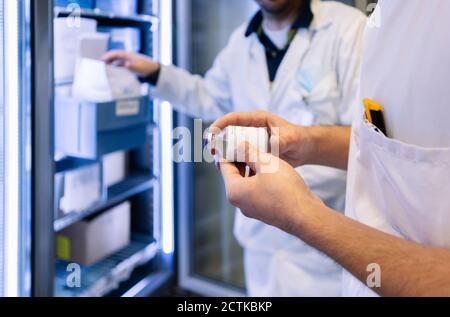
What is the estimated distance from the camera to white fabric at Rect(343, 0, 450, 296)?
0.75 meters

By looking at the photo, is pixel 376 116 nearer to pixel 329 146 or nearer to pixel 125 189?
pixel 329 146

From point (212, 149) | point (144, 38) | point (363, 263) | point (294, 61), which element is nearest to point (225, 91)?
point (294, 61)

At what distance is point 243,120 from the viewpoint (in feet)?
3.30

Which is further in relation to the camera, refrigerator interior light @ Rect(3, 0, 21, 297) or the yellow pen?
refrigerator interior light @ Rect(3, 0, 21, 297)

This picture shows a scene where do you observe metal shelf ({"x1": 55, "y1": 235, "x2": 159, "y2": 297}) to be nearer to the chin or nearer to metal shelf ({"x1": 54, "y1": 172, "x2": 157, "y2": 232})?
metal shelf ({"x1": 54, "y1": 172, "x2": 157, "y2": 232})

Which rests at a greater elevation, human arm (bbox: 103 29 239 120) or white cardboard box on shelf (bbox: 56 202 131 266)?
human arm (bbox: 103 29 239 120)

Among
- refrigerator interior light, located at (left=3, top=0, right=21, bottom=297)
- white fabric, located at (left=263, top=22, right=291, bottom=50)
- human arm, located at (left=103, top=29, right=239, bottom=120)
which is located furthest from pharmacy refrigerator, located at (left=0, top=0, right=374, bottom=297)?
white fabric, located at (left=263, top=22, right=291, bottom=50)

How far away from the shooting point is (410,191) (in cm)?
79

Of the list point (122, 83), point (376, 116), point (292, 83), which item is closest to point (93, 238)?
point (122, 83)

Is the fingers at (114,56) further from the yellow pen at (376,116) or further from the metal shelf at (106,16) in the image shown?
the yellow pen at (376,116)

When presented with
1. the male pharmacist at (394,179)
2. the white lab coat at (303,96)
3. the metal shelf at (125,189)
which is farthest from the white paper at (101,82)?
the male pharmacist at (394,179)

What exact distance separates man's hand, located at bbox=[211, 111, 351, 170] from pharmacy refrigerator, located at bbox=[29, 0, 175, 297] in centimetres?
60

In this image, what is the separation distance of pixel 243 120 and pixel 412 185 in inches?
15.0

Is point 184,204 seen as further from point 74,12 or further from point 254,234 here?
point 74,12
